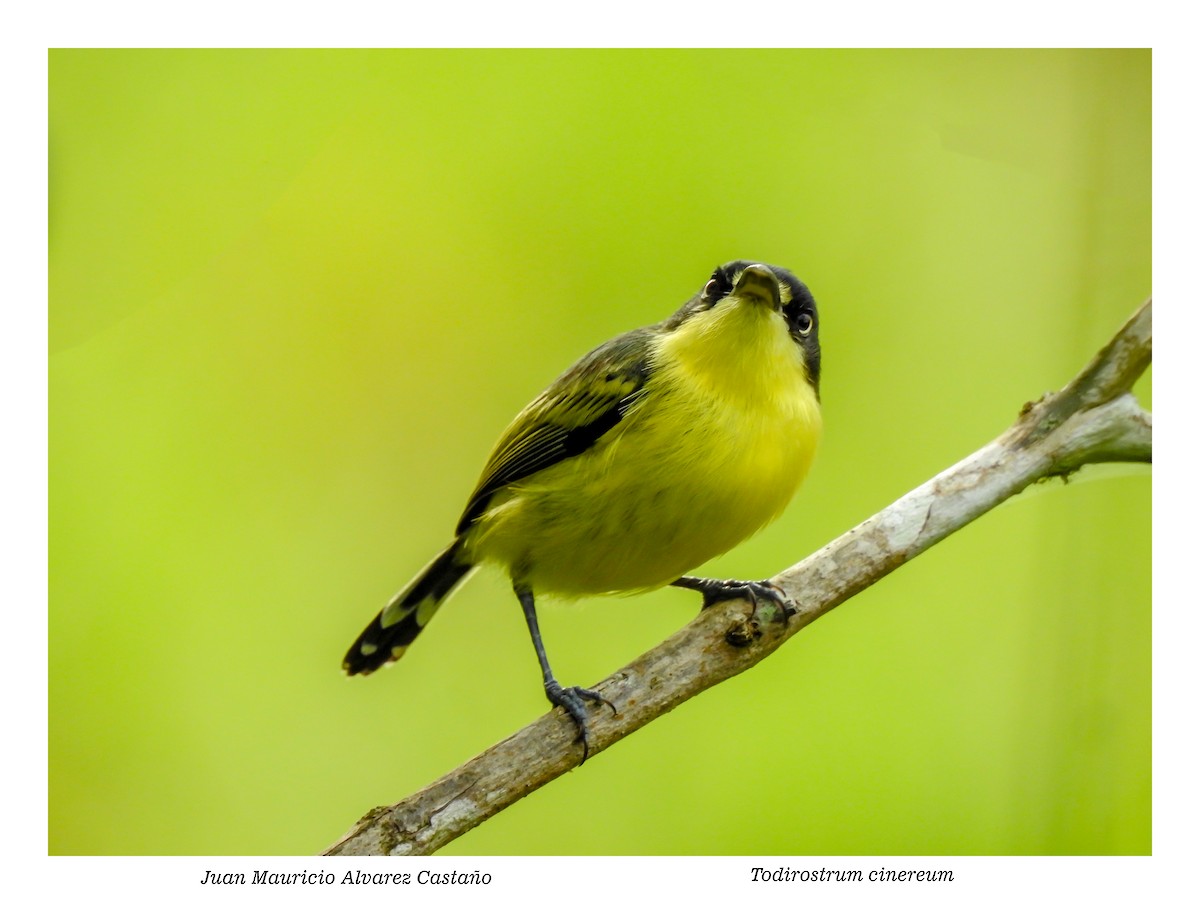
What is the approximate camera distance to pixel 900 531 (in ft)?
9.36

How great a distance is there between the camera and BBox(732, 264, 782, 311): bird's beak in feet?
9.34

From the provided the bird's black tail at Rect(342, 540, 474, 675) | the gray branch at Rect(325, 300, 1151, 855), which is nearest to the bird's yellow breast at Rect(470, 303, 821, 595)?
the gray branch at Rect(325, 300, 1151, 855)

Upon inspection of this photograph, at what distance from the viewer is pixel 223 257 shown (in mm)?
3793

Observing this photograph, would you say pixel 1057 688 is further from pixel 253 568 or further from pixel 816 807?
pixel 253 568

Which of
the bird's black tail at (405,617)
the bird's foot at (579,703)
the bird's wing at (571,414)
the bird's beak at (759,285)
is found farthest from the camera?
the bird's black tail at (405,617)

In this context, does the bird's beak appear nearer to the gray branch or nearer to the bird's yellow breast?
the bird's yellow breast

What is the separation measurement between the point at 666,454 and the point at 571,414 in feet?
1.45

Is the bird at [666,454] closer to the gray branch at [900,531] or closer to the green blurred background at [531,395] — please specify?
the gray branch at [900,531]

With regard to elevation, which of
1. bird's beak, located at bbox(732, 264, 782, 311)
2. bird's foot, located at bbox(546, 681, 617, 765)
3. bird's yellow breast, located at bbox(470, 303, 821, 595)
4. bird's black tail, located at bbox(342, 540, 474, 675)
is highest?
bird's beak, located at bbox(732, 264, 782, 311)

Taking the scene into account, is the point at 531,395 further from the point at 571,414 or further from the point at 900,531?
the point at 900,531

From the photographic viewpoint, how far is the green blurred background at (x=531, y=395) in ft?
10.5

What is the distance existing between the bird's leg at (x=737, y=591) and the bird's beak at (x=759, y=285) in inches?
32.2

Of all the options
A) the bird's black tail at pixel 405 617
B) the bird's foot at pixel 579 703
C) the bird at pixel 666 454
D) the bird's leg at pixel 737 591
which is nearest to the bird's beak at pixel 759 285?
the bird at pixel 666 454

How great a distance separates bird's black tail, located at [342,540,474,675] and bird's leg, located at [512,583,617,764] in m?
0.42
